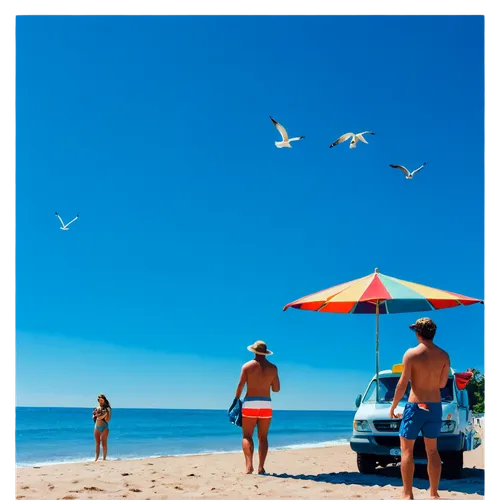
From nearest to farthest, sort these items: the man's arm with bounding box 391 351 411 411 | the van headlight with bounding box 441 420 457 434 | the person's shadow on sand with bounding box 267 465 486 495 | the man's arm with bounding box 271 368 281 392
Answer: the man's arm with bounding box 391 351 411 411 < the person's shadow on sand with bounding box 267 465 486 495 < the van headlight with bounding box 441 420 457 434 < the man's arm with bounding box 271 368 281 392

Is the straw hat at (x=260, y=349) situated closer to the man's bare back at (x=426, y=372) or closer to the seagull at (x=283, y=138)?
the man's bare back at (x=426, y=372)

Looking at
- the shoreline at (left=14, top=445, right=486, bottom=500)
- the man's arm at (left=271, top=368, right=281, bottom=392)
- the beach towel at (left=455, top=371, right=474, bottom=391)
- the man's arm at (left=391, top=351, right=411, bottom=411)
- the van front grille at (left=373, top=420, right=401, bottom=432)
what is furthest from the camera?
the beach towel at (left=455, top=371, right=474, bottom=391)

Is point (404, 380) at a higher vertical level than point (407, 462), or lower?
higher

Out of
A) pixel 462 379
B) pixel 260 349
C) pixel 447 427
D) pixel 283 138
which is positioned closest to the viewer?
pixel 447 427

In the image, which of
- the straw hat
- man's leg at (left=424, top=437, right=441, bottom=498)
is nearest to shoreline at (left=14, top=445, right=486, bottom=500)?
man's leg at (left=424, top=437, right=441, bottom=498)

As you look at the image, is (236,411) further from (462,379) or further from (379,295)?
(462,379)

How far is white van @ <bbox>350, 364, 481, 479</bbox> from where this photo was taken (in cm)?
709

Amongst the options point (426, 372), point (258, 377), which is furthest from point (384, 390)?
point (426, 372)

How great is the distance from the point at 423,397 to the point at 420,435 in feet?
5.38

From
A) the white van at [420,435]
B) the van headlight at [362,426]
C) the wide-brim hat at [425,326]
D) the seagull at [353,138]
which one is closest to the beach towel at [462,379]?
the white van at [420,435]

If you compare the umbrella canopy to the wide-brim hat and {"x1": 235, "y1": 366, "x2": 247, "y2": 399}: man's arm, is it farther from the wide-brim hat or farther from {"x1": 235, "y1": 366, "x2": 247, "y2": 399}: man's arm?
the wide-brim hat

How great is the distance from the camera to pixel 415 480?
7289mm
